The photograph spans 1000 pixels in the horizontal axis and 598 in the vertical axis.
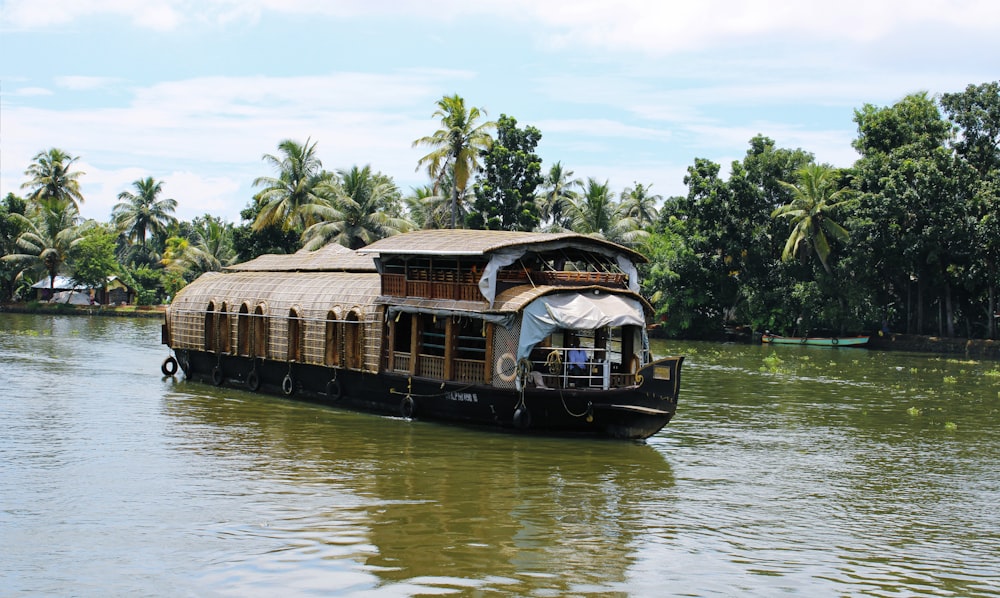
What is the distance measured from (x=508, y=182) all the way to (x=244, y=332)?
25.2 meters

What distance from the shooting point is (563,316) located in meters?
16.8

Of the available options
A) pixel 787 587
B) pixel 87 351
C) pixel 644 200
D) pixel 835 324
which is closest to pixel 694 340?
pixel 835 324

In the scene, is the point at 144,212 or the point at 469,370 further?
the point at 144,212

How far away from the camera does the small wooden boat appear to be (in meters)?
44.0

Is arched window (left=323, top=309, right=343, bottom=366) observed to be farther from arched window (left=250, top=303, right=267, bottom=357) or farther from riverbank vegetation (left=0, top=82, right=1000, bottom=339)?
riverbank vegetation (left=0, top=82, right=1000, bottom=339)

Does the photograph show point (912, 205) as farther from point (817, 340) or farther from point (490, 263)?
point (490, 263)

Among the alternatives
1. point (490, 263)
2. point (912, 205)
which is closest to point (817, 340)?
point (912, 205)

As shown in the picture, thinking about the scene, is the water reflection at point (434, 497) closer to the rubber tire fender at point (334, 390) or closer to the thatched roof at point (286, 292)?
the rubber tire fender at point (334, 390)

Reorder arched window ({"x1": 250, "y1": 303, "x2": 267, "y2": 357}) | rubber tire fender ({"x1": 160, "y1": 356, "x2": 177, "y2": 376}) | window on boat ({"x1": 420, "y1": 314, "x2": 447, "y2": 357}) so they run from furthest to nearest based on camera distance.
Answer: rubber tire fender ({"x1": 160, "y1": 356, "x2": 177, "y2": 376}), arched window ({"x1": 250, "y1": 303, "x2": 267, "y2": 357}), window on boat ({"x1": 420, "y1": 314, "x2": 447, "y2": 357})

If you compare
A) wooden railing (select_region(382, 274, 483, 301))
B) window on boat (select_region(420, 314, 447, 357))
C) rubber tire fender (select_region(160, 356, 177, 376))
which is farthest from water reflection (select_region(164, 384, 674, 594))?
rubber tire fender (select_region(160, 356, 177, 376))

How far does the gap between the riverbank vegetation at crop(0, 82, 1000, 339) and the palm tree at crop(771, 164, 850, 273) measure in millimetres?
79

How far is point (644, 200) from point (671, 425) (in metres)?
45.8

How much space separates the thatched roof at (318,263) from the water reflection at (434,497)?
385cm

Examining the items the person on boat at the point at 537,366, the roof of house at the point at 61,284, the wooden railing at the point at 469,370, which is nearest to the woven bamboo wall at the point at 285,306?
the wooden railing at the point at 469,370
